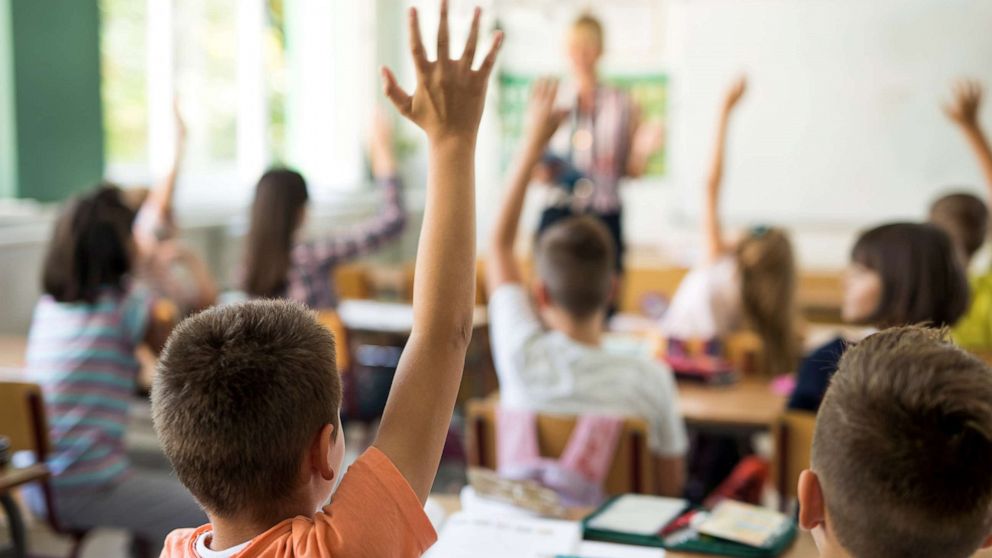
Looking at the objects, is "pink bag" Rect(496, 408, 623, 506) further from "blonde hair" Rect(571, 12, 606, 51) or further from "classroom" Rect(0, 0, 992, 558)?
"blonde hair" Rect(571, 12, 606, 51)

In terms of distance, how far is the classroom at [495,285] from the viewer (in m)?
1.11

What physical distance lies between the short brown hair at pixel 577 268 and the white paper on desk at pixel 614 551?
0.94 metres

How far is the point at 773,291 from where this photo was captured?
143 inches

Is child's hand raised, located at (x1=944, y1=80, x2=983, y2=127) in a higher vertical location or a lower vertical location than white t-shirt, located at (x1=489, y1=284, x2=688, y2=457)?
higher

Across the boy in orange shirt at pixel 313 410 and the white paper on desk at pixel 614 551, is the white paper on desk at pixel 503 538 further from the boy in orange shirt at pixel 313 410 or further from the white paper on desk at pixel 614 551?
the boy in orange shirt at pixel 313 410

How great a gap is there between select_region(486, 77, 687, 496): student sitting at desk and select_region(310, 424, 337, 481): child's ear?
4.26 ft

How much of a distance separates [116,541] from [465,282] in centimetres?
306

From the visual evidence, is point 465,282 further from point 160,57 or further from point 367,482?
point 160,57

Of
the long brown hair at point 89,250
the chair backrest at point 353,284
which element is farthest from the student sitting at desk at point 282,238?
the chair backrest at point 353,284

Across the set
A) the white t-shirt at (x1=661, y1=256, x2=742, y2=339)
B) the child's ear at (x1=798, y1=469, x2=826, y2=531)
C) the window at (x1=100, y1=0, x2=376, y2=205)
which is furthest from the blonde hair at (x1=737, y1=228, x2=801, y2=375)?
the window at (x1=100, y1=0, x2=376, y2=205)

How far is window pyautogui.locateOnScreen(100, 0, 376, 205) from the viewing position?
579 centimetres

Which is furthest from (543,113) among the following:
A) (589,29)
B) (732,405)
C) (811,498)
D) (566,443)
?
(589,29)

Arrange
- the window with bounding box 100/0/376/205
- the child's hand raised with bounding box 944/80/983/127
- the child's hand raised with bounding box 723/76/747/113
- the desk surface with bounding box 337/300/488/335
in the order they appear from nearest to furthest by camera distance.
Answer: the child's hand raised with bounding box 944/80/983/127, the child's hand raised with bounding box 723/76/747/113, the desk surface with bounding box 337/300/488/335, the window with bounding box 100/0/376/205

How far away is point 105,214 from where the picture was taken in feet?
9.57
